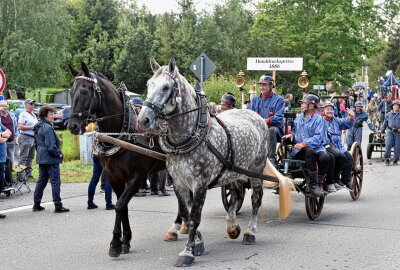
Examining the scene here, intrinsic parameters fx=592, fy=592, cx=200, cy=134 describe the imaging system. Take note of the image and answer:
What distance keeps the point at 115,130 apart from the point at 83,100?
603 mm

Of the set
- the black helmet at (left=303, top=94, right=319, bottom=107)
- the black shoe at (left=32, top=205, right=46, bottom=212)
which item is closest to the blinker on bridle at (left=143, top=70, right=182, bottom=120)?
the black helmet at (left=303, top=94, right=319, bottom=107)

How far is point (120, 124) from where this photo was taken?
25.0 feet

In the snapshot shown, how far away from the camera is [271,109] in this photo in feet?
31.3

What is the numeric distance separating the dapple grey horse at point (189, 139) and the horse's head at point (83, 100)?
0.95 metres

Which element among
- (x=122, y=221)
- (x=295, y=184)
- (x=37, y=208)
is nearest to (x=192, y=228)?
(x=122, y=221)

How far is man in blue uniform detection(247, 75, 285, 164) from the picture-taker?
9398mm

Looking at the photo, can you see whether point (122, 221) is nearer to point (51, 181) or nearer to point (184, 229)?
point (184, 229)

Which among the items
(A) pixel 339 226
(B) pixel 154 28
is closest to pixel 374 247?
(A) pixel 339 226

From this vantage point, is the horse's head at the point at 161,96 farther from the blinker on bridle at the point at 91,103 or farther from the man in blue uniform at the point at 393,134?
the man in blue uniform at the point at 393,134

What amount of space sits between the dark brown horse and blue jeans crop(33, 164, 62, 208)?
325 centimetres

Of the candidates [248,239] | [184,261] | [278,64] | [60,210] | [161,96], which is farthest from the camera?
[278,64]

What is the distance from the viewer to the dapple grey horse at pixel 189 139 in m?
6.48

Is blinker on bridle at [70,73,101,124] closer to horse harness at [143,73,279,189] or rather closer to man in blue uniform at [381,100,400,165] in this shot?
horse harness at [143,73,279,189]

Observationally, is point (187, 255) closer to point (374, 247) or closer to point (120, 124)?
point (120, 124)
